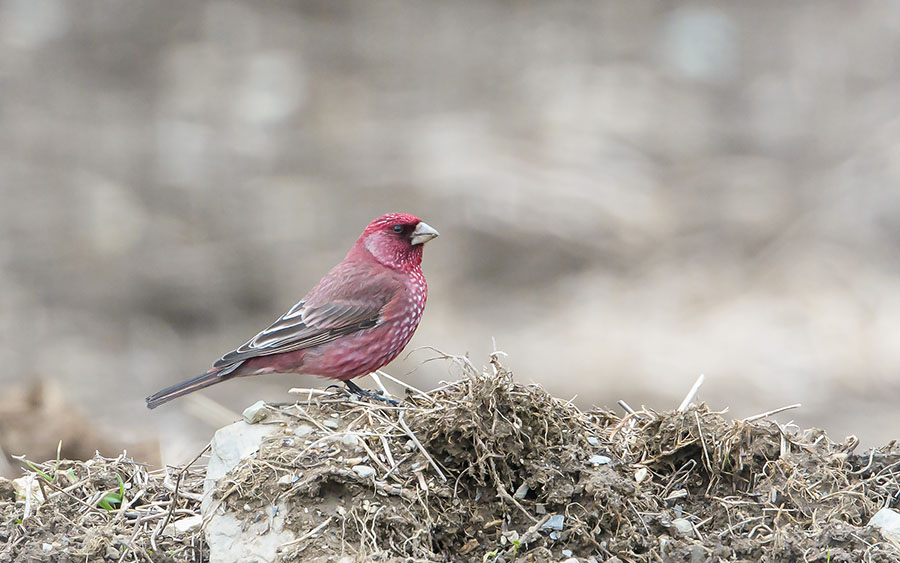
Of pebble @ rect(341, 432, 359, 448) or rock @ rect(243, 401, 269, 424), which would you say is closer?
pebble @ rect(341, 432, 359, 448)

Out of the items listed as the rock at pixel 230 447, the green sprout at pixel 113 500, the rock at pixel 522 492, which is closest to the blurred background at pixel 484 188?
the green sprout at pixel 113 500

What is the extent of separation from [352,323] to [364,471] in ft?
5.37

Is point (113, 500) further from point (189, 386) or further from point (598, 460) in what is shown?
point (598, 460)

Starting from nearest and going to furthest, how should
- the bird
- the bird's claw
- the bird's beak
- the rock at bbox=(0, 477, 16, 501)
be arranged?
the rock at bbox=(0, 477, 16, 501) < the bird's claw < the bird < the bird's beak

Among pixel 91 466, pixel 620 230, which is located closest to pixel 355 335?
pixel 91 466

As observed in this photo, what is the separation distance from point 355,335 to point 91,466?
136 centimetres

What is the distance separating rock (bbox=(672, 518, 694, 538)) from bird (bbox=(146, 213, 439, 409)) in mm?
1627

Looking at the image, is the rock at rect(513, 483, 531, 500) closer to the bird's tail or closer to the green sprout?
the green sprout

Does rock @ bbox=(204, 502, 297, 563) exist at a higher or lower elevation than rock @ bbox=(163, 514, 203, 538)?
higher

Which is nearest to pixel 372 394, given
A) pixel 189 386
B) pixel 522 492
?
pixel 189 386

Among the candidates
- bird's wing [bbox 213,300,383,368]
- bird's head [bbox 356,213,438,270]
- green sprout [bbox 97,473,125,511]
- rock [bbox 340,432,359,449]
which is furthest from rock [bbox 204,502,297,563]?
bird's head [bbox 356,213,438,270]

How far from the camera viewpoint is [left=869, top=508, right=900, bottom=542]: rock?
3.66 m

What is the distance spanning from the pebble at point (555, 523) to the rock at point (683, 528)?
39 cm

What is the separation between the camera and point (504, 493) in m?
3.65
